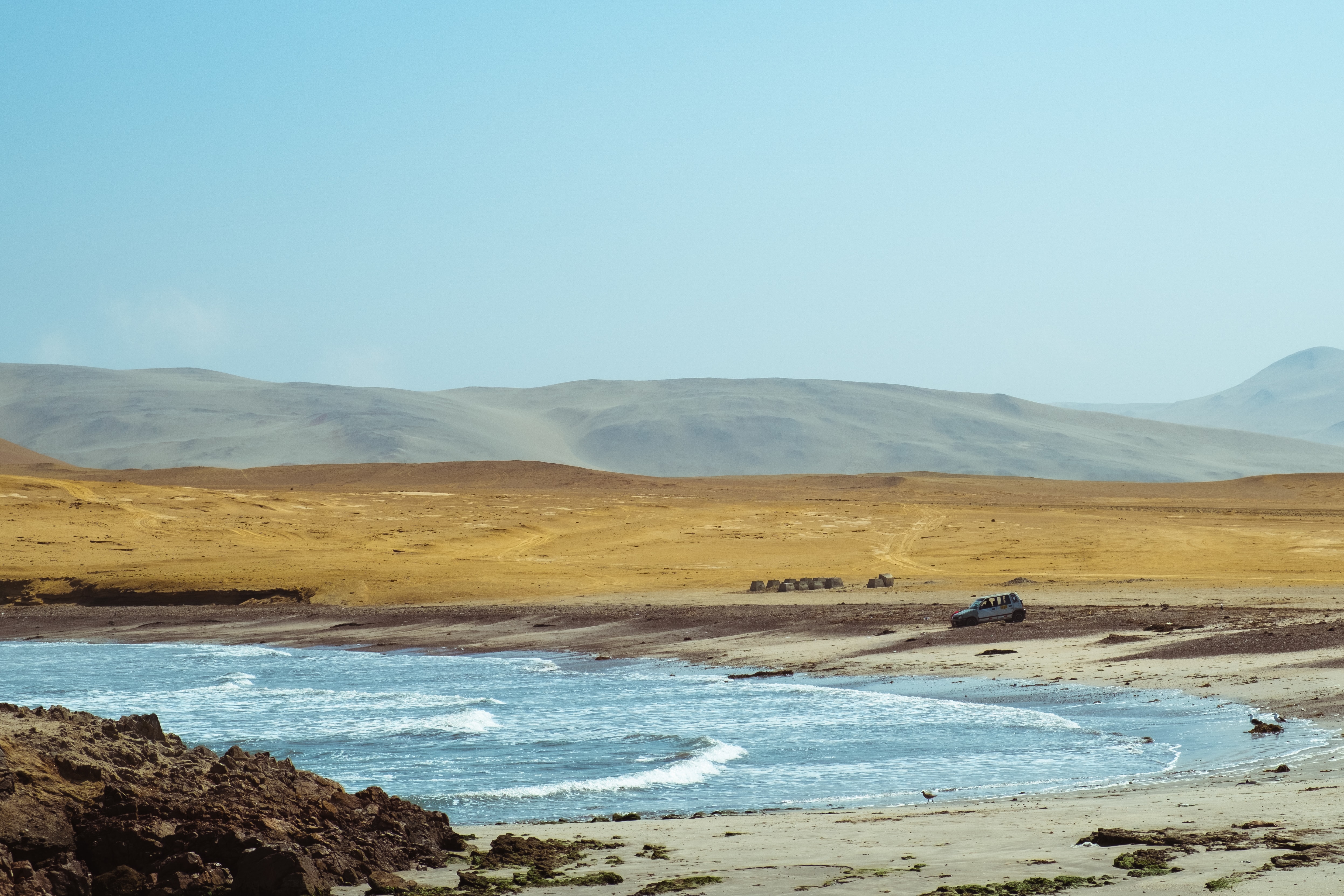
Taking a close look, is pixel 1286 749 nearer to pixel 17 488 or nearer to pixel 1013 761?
pixel 1013 761

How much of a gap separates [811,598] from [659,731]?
17.1 metres

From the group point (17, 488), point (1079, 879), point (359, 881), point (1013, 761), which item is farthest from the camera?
point (17, 488)

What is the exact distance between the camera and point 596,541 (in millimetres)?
51000

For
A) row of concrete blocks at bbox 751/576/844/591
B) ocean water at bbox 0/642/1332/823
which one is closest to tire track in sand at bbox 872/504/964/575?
row of concrete blocks at bbox 751/576/844/591

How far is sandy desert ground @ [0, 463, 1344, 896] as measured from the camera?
897cm

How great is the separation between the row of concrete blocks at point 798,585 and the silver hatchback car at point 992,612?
30.0ft

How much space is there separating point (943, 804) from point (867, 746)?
3994 mm

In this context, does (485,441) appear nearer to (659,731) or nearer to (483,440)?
(483,440)

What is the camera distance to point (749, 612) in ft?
103

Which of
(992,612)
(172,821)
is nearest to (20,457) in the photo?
(992,612)

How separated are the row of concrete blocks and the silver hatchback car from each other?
914 cm

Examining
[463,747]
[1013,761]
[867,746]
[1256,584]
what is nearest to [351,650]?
[463,747]

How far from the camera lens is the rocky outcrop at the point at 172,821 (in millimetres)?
7945

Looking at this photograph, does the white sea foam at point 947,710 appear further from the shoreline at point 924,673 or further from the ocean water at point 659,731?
the shoreline at point 924,673
